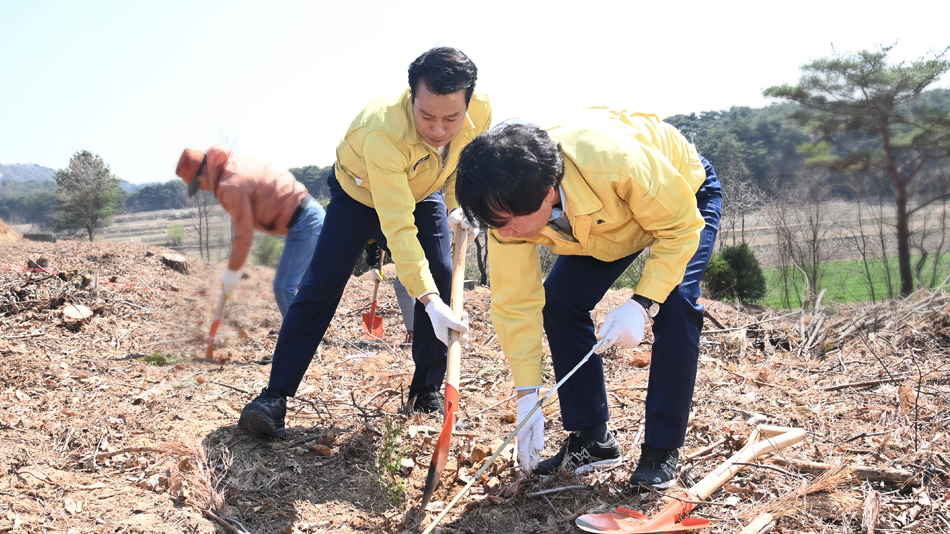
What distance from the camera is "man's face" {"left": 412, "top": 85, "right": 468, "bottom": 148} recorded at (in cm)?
253

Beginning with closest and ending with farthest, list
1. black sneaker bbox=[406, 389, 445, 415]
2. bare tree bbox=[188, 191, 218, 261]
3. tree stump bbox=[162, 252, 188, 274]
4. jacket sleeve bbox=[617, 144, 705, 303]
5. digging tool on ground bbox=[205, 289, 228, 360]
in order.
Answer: jacket sleeve bbox=[617, 144, 705, 303]
black sneaker bbox=[406, 389, 445, 415]
bare tree bbox=[188, 191, 218, 261]
digging tool on ground bbox=[205, 289, 228, 360]
tree stump bbox=[162, 252, 188, 274]

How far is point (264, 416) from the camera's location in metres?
2.70

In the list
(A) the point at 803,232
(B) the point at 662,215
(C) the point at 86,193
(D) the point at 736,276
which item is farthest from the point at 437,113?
(C) the point at 86,193

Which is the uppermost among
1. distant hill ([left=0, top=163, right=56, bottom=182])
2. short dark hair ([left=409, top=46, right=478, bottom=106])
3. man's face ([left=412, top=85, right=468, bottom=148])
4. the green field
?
distant hill ([left=0, top=163, right=56, bottom=182])

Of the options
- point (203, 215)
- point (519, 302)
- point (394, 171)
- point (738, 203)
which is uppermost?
point (738, 203)

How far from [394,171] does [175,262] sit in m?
7.02

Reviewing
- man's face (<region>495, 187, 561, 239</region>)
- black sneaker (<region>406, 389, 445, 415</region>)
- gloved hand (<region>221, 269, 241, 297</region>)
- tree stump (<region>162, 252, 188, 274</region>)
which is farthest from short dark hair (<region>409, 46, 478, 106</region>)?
tree stump (<region>162, 252, 188, 274</region>)

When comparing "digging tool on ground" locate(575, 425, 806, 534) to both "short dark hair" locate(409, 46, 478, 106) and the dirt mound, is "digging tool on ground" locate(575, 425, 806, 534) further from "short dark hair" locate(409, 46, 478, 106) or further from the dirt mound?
the dirt mound

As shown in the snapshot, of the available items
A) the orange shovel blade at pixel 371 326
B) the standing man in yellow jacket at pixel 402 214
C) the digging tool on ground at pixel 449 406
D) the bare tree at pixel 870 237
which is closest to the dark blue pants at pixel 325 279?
the standing man in yellow jacket at pixel 402 214

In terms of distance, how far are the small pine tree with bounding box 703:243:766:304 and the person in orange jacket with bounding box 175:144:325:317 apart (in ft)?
36.7

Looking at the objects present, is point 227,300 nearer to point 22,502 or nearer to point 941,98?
point 22,502

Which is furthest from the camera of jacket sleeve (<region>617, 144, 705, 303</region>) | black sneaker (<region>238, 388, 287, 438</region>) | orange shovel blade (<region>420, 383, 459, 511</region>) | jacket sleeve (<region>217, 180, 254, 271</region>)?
jacket sleeve (<region>217, 180, 254, 271</region>)

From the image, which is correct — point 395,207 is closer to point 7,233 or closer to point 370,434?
point 370,434

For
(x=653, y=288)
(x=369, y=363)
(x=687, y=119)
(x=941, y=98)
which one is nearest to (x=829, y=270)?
(x=941, y=98)
